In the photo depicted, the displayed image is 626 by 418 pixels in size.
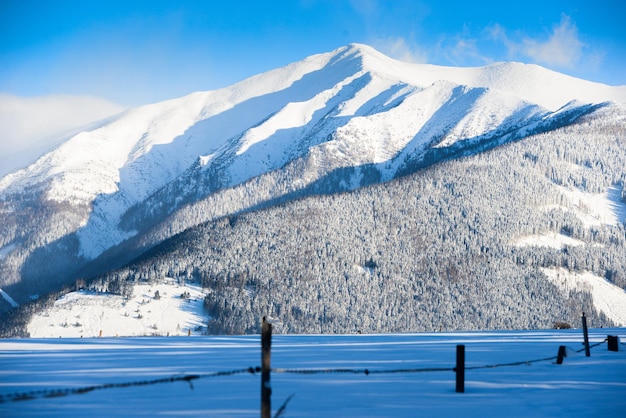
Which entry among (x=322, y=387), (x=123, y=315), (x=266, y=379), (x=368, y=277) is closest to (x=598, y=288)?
(x=368, y=277)

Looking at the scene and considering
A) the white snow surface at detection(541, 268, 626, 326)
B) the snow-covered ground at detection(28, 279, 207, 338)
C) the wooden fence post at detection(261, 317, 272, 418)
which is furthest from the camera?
the white snow surface at detection(541, 268, 626, 326)

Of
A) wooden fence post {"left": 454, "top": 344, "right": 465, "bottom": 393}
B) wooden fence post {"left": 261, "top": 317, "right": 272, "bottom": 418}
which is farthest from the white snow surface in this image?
wooden fence post {"left": 261, "top": 317, "right": 272, "bottom": 418}

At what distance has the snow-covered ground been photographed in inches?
5271

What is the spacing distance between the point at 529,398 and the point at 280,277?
162 m

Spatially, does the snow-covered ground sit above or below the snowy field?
below

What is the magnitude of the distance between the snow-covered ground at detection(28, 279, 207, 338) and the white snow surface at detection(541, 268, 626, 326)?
105610mm

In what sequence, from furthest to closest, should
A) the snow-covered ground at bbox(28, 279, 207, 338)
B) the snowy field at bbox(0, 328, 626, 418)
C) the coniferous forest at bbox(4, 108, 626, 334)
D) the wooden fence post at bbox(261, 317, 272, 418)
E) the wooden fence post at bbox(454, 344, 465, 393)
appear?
the coniferous forest at bbox(4, 108, 626, 334)
the snow-covered ground at bbox(28, 279, 207, 338)
the wooden fence post at bbox(454, 344, 465, 393)
the snowy field at bbox(0, 328, 626, 418)
the wooden fence post at bbox(261, 317, 272, 418)

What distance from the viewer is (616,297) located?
586ft

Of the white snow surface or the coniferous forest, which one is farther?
the white snow surface

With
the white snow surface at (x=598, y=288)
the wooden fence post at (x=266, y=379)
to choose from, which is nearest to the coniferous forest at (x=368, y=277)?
the white snow surface at (x=598, y=288)

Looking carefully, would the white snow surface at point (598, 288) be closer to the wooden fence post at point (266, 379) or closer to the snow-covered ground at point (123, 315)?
the snow-covered ground at point (123, 315)

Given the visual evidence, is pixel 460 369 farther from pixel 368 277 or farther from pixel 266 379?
pixel 368 277

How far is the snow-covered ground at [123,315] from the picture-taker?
439ft

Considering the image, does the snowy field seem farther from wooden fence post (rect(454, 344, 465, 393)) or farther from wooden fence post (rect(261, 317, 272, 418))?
wooden fence post (rect(261, 317, 272, 418))
